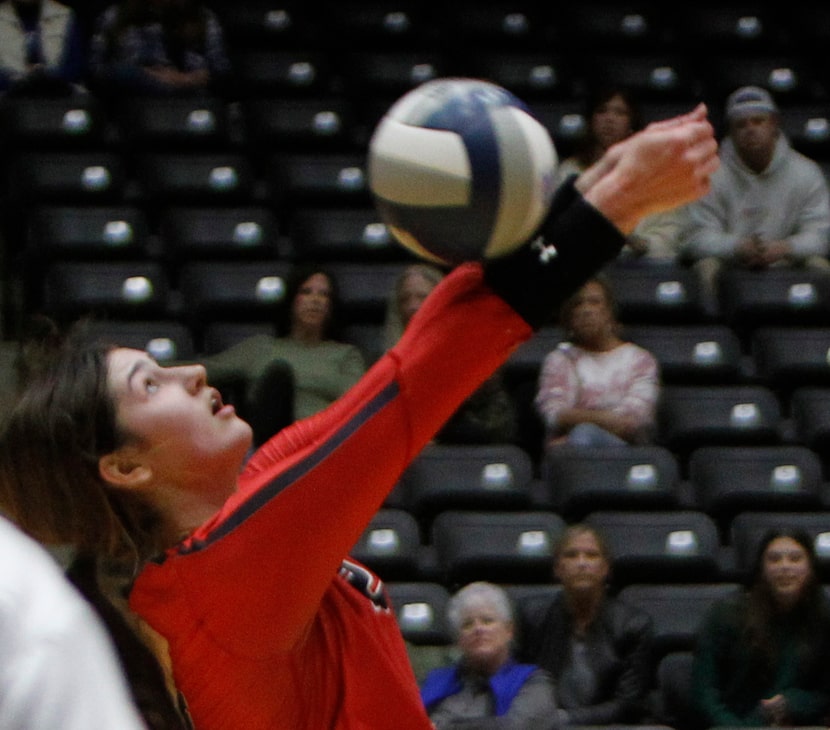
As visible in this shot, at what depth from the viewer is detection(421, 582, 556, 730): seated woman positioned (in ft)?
14.3

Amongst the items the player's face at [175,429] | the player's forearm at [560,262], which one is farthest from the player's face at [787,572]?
the player's forearm at [560,262]

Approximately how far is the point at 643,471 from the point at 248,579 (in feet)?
12.5

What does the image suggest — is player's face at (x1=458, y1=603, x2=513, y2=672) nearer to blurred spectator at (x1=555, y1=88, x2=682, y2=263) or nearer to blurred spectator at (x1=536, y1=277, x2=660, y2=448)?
blurred spectator at (x1=536, y1=277, x2=660, y2=448)

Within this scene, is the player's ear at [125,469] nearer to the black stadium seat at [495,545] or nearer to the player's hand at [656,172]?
the player's hand at [656,172]

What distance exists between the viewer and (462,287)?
1749 millimetres

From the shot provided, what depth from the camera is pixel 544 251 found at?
1.71 m

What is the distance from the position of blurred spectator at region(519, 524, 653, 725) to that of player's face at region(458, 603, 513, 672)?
292 mm

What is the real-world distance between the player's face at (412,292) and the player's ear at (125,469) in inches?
135

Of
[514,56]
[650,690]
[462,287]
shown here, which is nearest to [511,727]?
[650,690]

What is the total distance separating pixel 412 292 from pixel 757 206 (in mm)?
1797

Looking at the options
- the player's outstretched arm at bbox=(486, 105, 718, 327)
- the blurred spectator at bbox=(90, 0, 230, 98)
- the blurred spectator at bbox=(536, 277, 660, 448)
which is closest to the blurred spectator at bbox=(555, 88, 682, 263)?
the blurred spectator at bbox=(536, 277, 660, 448)

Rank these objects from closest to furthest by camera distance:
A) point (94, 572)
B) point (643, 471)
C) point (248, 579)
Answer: point (248, 579) → point (94, 572) → point (643, 471)

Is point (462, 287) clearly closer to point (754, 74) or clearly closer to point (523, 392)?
point (523, 392)

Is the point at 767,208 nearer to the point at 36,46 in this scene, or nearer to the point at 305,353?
the point at 305,353
